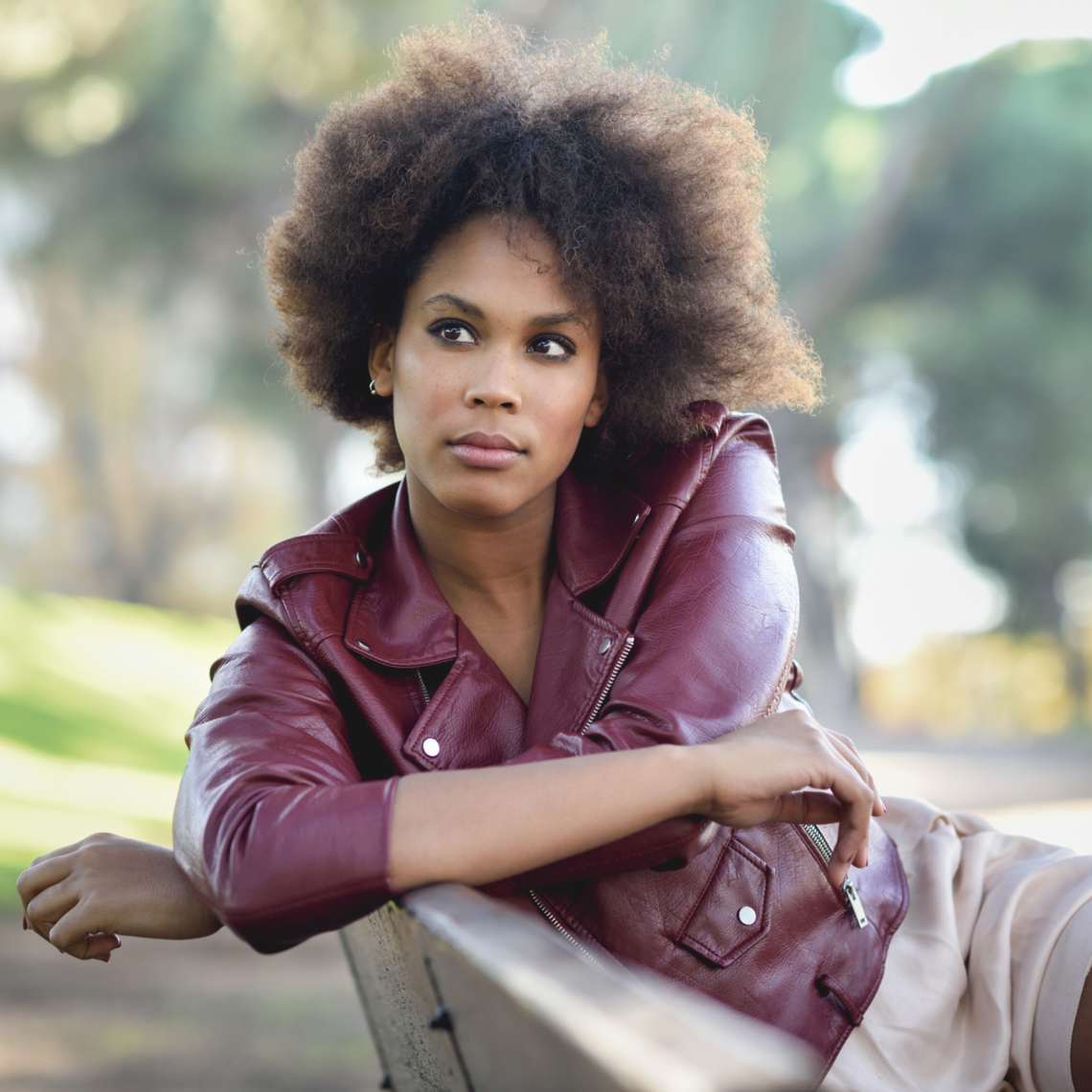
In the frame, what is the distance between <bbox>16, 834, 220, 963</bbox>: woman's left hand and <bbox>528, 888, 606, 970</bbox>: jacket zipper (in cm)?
50

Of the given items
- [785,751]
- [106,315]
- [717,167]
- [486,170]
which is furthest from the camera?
[106,315]

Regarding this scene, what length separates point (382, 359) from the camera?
2590 mm

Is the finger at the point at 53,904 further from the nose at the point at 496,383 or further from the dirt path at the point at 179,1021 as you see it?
the dirt path at the point at 179,1021

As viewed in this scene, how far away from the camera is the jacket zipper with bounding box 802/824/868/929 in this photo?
6.88 feet

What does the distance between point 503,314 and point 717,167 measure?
711mm

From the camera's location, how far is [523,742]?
6.91 ft

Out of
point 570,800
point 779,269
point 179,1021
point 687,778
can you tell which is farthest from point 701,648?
point 779,269

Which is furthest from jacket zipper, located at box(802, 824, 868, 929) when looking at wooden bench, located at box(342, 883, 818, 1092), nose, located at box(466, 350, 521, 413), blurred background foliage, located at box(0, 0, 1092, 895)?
blurred background foliage, located at box(0, 0, 1092, 895)

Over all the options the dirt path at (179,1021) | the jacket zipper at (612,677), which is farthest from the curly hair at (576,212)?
the dirt path at (179,1021)

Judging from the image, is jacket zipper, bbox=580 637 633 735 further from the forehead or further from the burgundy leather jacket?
the forehead

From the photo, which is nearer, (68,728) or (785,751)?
(785,751)

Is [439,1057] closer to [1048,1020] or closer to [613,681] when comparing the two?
[613,681]

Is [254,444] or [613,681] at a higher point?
[254,444]

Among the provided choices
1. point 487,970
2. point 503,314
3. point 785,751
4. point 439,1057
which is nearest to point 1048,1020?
point 785,751
